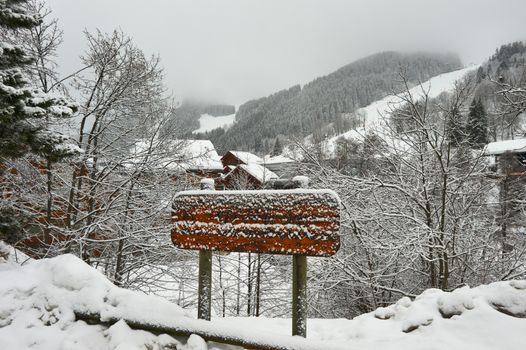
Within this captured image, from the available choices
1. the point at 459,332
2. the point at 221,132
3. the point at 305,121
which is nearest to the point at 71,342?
the point at 459,332

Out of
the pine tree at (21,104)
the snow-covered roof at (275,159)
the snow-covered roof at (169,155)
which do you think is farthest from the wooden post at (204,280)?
the snow-covered roof at (169,155)

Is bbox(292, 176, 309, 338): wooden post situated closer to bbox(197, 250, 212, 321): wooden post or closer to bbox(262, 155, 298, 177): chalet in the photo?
bbox(197, 250, 212, 321): wooden post

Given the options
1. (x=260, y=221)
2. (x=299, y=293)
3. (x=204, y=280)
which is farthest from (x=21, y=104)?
(x=299, y=293)

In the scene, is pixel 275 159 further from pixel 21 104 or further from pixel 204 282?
pixel 204 282

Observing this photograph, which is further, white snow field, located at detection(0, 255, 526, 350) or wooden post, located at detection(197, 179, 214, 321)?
wooden post, located at detection(197, 179, 214, 321)

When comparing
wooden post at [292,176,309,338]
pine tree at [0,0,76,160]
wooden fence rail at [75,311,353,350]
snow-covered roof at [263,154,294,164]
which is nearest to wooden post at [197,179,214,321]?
wooden fence rail at [75,311,353,350]

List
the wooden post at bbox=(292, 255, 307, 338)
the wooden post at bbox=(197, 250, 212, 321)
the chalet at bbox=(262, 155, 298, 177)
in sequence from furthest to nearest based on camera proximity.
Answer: the chalet at bbox=(262, 155, 298, 177), the wooden post at bbox=(197, 250, 212, 321), the wooden post at bbox=(292, 255, 307, 338)

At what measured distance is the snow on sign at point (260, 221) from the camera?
106 inches

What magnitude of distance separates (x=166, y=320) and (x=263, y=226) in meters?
1.12

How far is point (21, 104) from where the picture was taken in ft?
15.2

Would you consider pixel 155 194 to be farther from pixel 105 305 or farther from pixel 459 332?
pixel 459 332

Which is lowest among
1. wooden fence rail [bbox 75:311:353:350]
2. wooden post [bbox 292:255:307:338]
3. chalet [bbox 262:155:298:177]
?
wooden fence rail [bbox 75:311:353:350]

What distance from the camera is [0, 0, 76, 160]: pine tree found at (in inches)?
184

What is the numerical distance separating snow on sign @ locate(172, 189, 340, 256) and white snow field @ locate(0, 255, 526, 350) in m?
0.66
